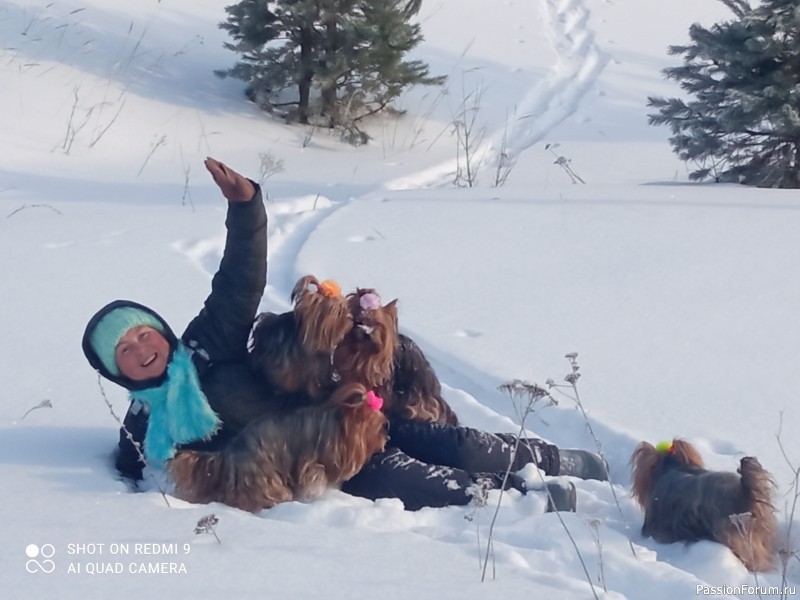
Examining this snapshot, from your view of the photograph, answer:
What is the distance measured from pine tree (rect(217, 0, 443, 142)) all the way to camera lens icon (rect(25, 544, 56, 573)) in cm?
679

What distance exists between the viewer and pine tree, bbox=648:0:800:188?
629cm

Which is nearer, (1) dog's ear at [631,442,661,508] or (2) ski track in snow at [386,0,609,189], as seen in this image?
(1) dog's ear at [631,442,661,508]

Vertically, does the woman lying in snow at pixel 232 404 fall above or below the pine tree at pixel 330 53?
below

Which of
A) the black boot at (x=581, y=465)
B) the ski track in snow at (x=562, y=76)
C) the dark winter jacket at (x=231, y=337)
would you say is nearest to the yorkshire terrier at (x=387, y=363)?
the dark winter jacket at (x=231, y=337)

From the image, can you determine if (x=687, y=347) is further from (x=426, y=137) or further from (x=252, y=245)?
(x=426, y=137)

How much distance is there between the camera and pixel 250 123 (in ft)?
28.7

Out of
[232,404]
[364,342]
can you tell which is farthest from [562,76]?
[232,404]

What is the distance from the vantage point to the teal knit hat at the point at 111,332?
2.57 m

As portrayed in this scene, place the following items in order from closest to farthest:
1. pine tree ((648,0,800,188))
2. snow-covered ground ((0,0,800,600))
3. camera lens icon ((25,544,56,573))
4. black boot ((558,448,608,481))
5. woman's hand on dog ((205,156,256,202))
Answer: camera lens icon ((25,544,56,573)) → snow-covered ground ((0,0,800,600)) → woman's hand on dog ((205,156,256,202)) → black boot ((558,448,608,481)) → pine tree ((648,0,800,188))

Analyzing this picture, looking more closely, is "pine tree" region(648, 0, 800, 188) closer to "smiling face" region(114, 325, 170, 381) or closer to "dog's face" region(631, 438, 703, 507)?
"dog's face" region(631, 438, 703, 507)

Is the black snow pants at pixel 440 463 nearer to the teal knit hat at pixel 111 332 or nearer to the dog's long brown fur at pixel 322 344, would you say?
the dog's long brown fur at pixel 322 344

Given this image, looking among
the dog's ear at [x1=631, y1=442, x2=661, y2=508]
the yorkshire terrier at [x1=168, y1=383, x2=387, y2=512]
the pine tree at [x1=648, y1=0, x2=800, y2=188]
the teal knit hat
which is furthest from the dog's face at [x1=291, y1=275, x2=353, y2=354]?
the pine tree at [x1=648, y1=0, x2=800, y2=188]

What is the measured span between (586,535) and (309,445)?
770 mm

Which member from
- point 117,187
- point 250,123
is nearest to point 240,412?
point 117,187
